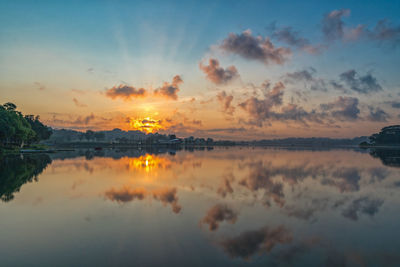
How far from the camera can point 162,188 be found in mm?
24016

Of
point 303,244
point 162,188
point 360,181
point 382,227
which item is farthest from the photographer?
point 360,181

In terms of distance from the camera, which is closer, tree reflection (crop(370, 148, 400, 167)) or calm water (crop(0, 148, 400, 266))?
calm water (crop(0, 148, 400, 266))

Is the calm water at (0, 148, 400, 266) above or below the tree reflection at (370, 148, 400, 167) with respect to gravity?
above

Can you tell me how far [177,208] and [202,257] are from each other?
7439mm

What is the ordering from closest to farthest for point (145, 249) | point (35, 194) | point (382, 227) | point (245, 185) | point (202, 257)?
point (202, 257), point (145, 249), point (382, 227), point (35, 194), point (245, 185)

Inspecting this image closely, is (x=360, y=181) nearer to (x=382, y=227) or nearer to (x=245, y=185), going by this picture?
(x=245, y=185)

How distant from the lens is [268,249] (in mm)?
10328

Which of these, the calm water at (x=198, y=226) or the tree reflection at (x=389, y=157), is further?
the tree reflection at (x=389, y=157)

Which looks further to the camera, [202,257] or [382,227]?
[382,227]

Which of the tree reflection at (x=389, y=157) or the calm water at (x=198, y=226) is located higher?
the calm water at (x=198, y=226)

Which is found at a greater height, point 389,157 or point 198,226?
point 198,226

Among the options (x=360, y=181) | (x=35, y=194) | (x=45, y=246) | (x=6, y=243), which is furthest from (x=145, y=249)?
(x=360, y=181)

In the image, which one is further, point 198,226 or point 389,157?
point 389,157

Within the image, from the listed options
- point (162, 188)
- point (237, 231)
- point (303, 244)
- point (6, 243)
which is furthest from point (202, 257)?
point (162, 188)
